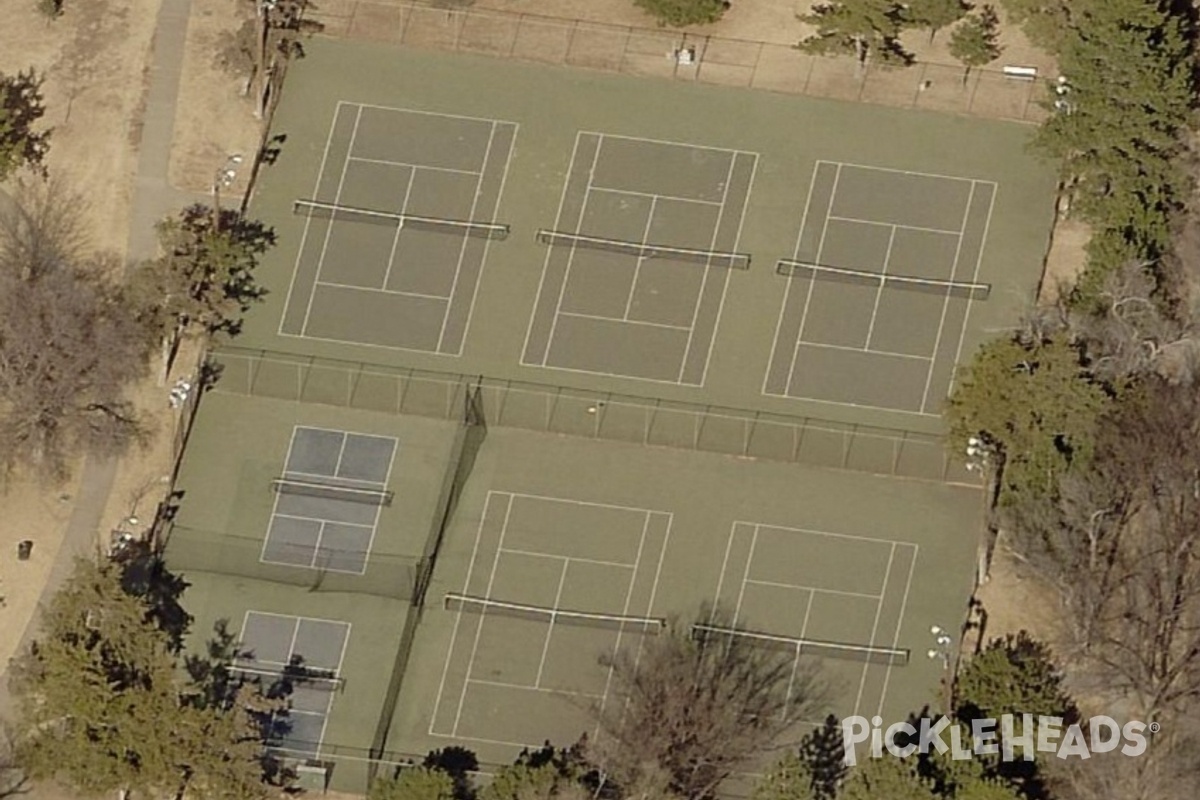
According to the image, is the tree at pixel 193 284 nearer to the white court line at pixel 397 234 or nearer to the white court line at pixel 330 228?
the white court line at pixel 330 228

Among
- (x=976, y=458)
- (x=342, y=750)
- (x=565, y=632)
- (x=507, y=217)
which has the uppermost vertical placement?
(x=507, y=217)

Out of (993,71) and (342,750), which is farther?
(993,71)

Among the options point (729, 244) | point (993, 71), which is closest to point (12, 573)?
point (729, 244)

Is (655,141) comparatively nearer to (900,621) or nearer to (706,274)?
(706,274)

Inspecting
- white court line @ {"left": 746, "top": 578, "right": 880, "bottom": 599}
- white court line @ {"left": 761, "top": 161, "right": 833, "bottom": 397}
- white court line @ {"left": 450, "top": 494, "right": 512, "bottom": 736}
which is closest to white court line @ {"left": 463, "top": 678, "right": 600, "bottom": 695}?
white court line @ {"left": 450, "top": 494, "right": 512, "bottom": 736}

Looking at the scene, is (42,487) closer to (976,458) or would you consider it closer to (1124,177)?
(976,458)

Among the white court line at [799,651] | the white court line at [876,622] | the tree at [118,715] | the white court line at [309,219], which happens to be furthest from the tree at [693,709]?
the white court line at [309,219]
